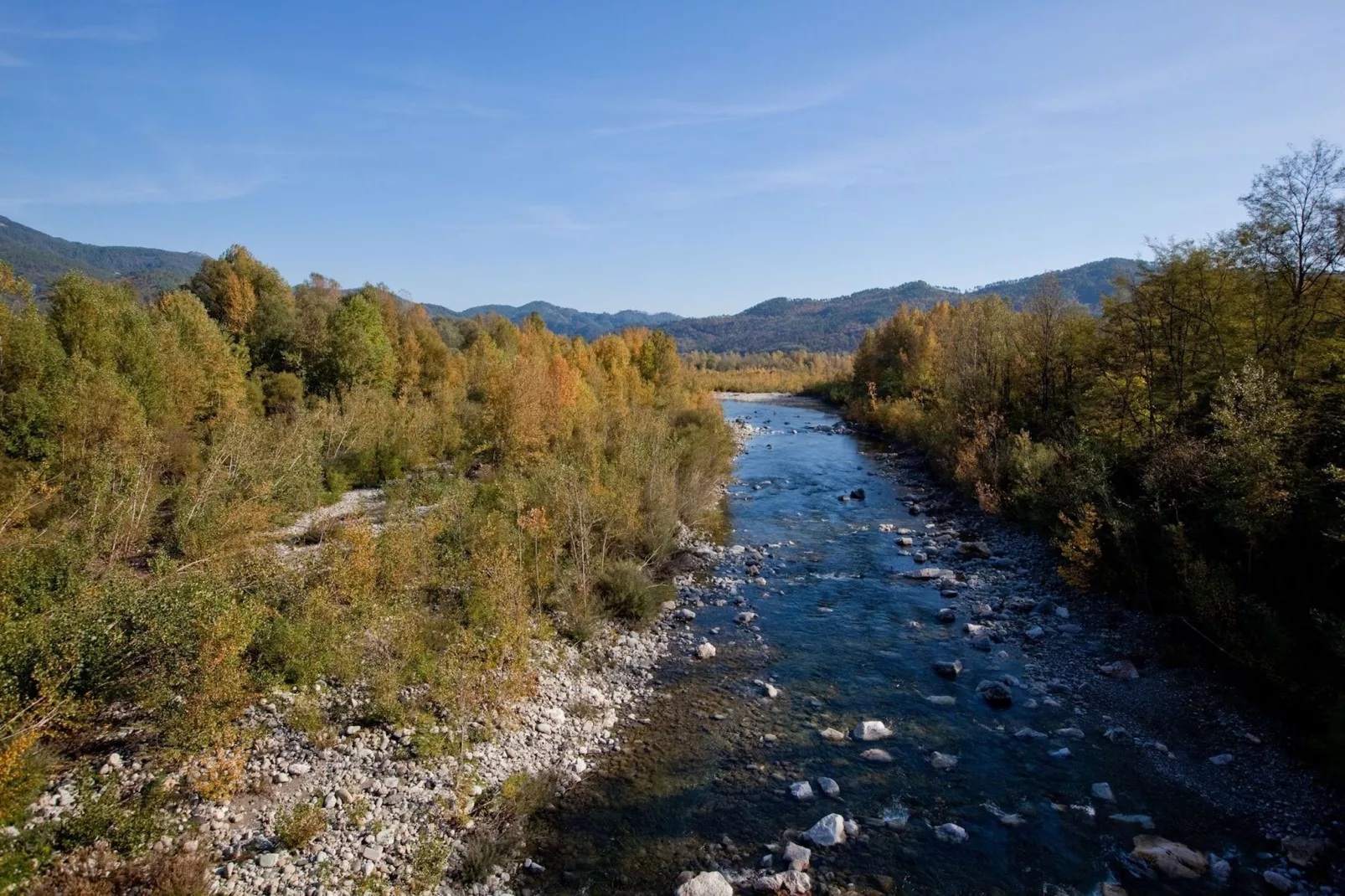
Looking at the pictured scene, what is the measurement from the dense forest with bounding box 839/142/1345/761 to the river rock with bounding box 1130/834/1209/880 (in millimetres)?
3484

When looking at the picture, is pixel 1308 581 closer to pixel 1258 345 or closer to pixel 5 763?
pixel 1258 345

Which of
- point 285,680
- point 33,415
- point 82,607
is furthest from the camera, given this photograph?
point 33,415

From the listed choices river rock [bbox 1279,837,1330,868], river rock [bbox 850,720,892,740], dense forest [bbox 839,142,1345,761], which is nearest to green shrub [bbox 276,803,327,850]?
river rock [bbox 850,720,892,740]

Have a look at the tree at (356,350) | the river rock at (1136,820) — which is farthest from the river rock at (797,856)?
the tree at (356,350)

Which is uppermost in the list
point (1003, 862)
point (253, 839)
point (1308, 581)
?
point (1308, 581)

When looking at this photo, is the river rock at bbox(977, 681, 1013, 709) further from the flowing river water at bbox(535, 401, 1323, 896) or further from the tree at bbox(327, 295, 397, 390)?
the tree at bbox(327, 295, 397, 390)

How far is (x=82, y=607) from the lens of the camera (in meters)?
Result: 10.4

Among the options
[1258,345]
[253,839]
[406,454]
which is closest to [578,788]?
[253,839]

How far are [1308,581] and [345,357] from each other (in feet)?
155

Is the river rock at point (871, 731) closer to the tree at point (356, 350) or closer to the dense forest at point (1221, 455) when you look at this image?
the dense forest at point (1221, 455)

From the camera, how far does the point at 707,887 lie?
9156 mm

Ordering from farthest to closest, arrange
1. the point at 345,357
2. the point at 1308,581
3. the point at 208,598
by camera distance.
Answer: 1. the point at 345,357
2. the point at 1308,581
3. the point at 208,598

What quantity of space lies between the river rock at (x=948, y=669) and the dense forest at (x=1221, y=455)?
536cm

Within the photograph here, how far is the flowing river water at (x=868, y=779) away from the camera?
9.74 metres
